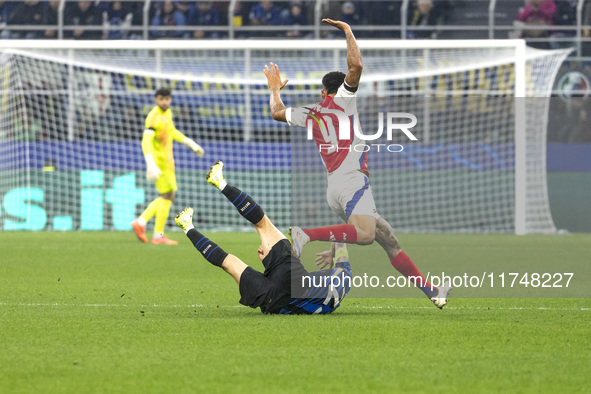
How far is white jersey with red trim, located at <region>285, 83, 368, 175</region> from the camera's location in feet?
23.5

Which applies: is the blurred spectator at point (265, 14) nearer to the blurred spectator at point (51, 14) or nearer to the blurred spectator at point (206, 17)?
the blurred spectator at point (206, 17)

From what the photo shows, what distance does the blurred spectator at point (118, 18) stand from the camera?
65.7 feet

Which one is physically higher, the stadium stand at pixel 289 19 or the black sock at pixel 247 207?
the stadium stand at pixel 289 19

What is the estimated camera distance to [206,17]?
805 inches

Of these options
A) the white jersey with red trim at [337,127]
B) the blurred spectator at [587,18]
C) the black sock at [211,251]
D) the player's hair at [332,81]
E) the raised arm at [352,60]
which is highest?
the blurred spectator at [587,18]

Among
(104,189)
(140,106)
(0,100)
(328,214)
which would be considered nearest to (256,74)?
(140,106)

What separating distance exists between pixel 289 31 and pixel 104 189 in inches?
209

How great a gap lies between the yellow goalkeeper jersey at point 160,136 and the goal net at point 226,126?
2.73 meters

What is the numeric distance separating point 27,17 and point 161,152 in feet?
23.4

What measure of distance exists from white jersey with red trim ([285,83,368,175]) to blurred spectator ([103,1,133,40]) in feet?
44.3

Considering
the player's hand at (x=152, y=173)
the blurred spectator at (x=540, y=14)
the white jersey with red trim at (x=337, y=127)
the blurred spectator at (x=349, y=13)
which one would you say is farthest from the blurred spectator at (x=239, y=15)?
the white jersey with red trim at (x=337, y=127)

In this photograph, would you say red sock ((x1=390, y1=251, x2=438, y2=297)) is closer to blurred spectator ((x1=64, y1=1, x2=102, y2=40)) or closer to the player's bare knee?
the player's bare knee

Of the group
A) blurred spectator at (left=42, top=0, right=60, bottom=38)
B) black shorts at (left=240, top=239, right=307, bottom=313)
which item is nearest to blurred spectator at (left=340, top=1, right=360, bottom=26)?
blurred spectator at (left=42, top=0, right=60, bottom=38)

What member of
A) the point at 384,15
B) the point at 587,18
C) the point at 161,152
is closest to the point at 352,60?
the point at 161,152
